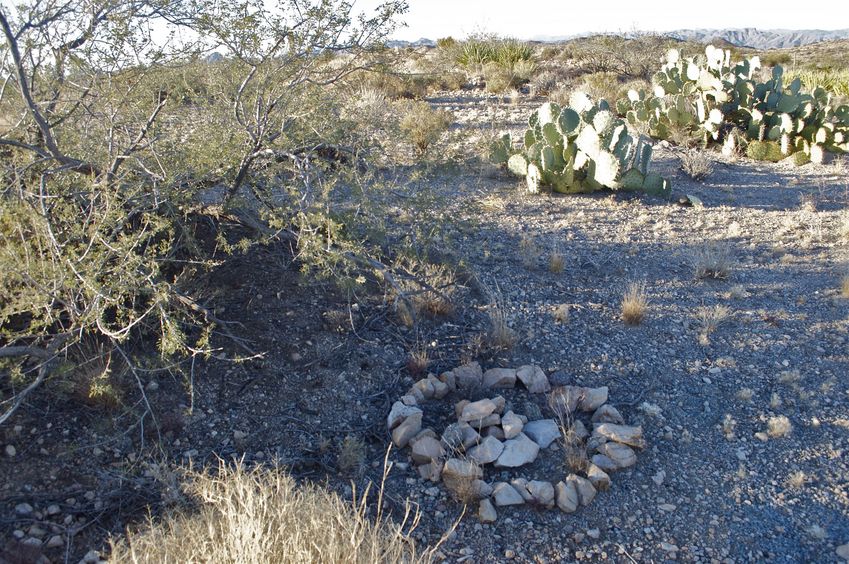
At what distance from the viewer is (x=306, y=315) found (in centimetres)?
573

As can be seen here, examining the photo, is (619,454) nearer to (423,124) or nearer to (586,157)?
(586,157)

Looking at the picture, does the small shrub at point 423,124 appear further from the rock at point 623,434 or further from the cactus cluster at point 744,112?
the rock at point 623,434

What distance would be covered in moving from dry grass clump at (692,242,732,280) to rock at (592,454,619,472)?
304 cm

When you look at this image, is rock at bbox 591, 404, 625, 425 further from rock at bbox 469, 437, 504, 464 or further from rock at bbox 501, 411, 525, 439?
rock at bbox 469, 437, 504, 464

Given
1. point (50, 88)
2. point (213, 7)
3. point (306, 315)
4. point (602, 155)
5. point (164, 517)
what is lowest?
point (164, 517)

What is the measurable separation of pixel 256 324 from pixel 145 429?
123 cm

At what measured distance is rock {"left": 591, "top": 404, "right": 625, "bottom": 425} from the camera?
190 inches

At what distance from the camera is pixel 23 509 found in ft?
12.9

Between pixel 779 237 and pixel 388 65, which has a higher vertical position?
pixel 388 65

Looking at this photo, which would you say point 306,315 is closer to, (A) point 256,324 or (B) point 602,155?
(A) point 256,324

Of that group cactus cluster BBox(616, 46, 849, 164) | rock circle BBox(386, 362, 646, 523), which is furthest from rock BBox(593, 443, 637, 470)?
cactus cluster BBox(616, 46, 849, 164)

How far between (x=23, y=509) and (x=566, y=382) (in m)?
3.57

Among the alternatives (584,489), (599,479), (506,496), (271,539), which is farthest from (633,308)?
(271,539)

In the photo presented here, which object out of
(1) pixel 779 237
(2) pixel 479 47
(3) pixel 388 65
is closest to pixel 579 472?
(3) pixel 388 65
